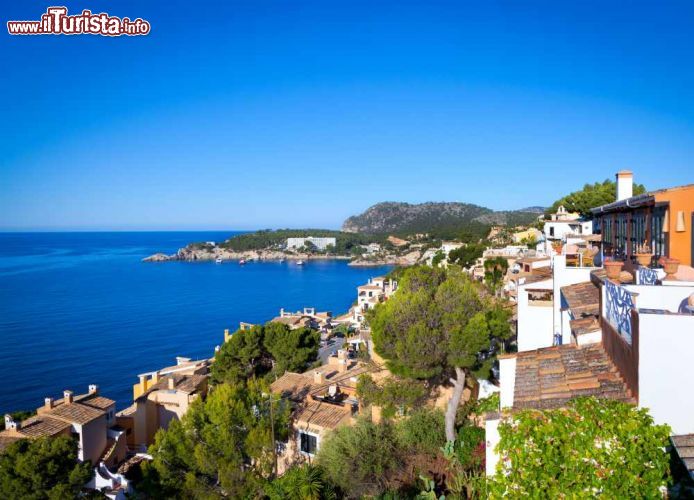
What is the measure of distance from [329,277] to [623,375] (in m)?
92.6

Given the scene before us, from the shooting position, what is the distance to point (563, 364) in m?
5.57

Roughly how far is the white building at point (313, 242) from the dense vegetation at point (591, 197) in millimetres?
118105

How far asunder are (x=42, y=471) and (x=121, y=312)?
5042 centimetres

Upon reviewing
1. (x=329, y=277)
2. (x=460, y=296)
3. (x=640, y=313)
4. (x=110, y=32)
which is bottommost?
(x=329, y=277)

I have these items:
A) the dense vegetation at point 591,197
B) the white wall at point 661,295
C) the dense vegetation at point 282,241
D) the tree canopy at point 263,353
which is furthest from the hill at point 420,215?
the white wall at point 661,295

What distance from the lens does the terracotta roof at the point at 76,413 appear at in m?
15.6

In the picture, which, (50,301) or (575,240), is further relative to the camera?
(50,301)

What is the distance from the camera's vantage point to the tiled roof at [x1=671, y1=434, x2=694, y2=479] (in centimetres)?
328

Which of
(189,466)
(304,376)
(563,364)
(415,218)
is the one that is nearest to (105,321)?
(304,376)

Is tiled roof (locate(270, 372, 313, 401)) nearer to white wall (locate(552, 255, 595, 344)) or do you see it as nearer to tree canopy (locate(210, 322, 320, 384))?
tree canopy (locate(210, 322, 320, 384))

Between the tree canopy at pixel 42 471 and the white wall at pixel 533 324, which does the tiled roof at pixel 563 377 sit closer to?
the white wall at pixel 533 324

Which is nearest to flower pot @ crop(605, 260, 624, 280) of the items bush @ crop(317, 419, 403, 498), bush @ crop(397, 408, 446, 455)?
bush @ crop(397, 408, 446, 455)

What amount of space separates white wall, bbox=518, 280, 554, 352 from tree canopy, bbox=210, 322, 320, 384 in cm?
1307

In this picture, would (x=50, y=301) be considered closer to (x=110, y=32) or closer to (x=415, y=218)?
(x=110, y=32)
